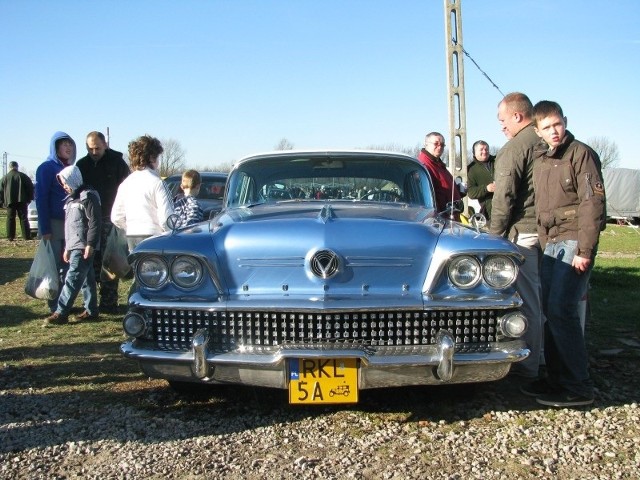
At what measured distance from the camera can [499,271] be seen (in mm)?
3707

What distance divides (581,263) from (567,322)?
1.37 feet

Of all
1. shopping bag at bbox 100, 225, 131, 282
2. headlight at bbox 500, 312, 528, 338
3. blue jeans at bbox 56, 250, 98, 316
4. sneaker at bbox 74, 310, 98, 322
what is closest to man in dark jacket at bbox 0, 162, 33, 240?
sneaker at bbox 74, 310, 98, 322

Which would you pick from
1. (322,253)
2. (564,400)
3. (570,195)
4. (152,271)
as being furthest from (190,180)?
(564,400)

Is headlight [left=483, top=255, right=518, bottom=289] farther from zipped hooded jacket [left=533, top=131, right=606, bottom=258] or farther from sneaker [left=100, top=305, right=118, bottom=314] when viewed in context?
sneaker [left=100, top=305, right=118, bottom=314]

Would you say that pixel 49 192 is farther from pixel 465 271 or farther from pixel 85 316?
pixel 465 271

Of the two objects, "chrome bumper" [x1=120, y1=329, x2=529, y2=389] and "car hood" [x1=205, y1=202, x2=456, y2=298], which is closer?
"chrome bumper" [x1=120, y1=329, x2=529, y2=389]

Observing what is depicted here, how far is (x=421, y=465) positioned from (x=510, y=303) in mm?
1002

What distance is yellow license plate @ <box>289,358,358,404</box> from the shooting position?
3.46 meters

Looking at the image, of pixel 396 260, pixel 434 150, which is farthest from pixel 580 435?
pixel 434 150

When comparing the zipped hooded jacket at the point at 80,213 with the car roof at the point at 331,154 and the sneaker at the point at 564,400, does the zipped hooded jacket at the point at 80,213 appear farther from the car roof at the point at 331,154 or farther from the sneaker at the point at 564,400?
the sneaker at the point at 564,400

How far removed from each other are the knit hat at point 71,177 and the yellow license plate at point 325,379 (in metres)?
3.85

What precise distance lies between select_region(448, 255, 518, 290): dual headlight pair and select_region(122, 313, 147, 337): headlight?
5.64 feet

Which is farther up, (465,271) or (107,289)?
(465,271)

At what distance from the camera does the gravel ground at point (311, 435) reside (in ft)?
10.5
